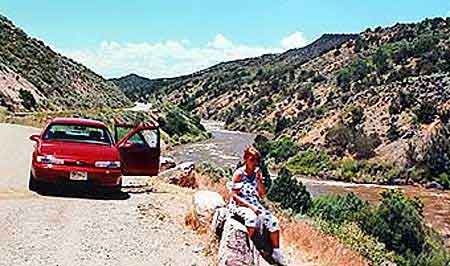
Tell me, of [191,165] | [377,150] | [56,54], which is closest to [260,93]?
[56,54]

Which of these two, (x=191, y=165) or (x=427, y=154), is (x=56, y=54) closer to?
(x=427, y=154)

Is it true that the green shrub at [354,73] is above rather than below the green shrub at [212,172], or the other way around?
above

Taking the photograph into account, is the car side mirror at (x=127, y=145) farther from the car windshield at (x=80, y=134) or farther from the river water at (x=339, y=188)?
the river water at (x=339, y=188)

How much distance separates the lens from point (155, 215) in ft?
42.6

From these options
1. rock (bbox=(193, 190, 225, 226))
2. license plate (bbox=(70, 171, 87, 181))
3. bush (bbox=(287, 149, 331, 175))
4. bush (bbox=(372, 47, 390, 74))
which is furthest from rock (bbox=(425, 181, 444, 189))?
rock (bbox=(193, 190, 225, 226))

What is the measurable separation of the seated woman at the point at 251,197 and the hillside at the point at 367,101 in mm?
57791

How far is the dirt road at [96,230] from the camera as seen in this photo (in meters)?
9.81

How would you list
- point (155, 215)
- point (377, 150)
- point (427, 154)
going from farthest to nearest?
point (377, 150)
point (427, 154)
point (155, 215)

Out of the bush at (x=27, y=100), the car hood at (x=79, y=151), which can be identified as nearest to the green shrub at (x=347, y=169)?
the bush at (x=27, y=100)

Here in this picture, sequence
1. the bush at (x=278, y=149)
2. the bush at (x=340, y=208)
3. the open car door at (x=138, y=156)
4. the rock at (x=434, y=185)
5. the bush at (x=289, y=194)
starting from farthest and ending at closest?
the bush at (x=278, y=149) < the rock at (x=434, y=185) < the bush at (x=289, y=194) < the bush at (x=340, y=208) < the open car door at (x=138, y=156)

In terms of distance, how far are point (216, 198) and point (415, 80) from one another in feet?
242

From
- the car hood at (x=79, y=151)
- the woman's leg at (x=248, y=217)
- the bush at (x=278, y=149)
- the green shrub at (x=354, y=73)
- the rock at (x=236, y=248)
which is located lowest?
the bush at (x=278, y=149)

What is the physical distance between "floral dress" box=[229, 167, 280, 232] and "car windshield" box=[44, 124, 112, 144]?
588cm

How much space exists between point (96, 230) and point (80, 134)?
4553 millimetres
